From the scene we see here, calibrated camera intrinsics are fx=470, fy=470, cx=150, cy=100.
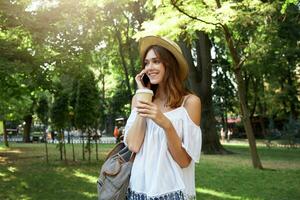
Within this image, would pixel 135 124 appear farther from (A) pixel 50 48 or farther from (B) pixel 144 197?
(A) pixel 50 48

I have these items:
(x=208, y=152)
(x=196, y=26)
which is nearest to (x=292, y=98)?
(x=208, y=152)

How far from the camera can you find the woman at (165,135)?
8.80 feet

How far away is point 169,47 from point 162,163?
2.29 feet

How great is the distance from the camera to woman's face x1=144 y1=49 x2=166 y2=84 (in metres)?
2.82

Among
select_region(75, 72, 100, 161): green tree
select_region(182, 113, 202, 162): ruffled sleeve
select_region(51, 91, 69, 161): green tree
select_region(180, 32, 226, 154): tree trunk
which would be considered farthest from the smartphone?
select_region(180, 32, 226, 154): tree trunk

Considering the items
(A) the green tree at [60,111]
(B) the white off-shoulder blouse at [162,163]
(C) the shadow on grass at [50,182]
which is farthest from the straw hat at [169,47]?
(A) the green tree at [60,111]

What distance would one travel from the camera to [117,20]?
95.2 feet

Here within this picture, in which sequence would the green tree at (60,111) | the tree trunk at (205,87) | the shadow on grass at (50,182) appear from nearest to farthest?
1. the shadow on grass at (50,182)
2. the green tree at (60,111)
3. the tree trunk at (205,87)

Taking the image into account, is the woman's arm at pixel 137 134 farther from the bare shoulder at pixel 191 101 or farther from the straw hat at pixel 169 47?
the straw hat at pixel 169 47

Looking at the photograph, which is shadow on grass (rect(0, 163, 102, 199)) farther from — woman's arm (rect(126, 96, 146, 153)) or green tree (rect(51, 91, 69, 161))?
woman's arm (rect(126, 96, 146, 153))

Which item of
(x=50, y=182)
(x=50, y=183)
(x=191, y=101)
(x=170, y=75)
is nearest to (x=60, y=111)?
(x=50, y=182)

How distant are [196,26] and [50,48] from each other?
4.77m

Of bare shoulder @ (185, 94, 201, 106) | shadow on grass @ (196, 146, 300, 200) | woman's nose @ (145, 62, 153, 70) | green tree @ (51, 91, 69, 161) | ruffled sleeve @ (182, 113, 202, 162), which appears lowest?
shadow on grass @ (196, 146, 300, 200)

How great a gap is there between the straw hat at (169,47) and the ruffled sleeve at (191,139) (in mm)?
339
